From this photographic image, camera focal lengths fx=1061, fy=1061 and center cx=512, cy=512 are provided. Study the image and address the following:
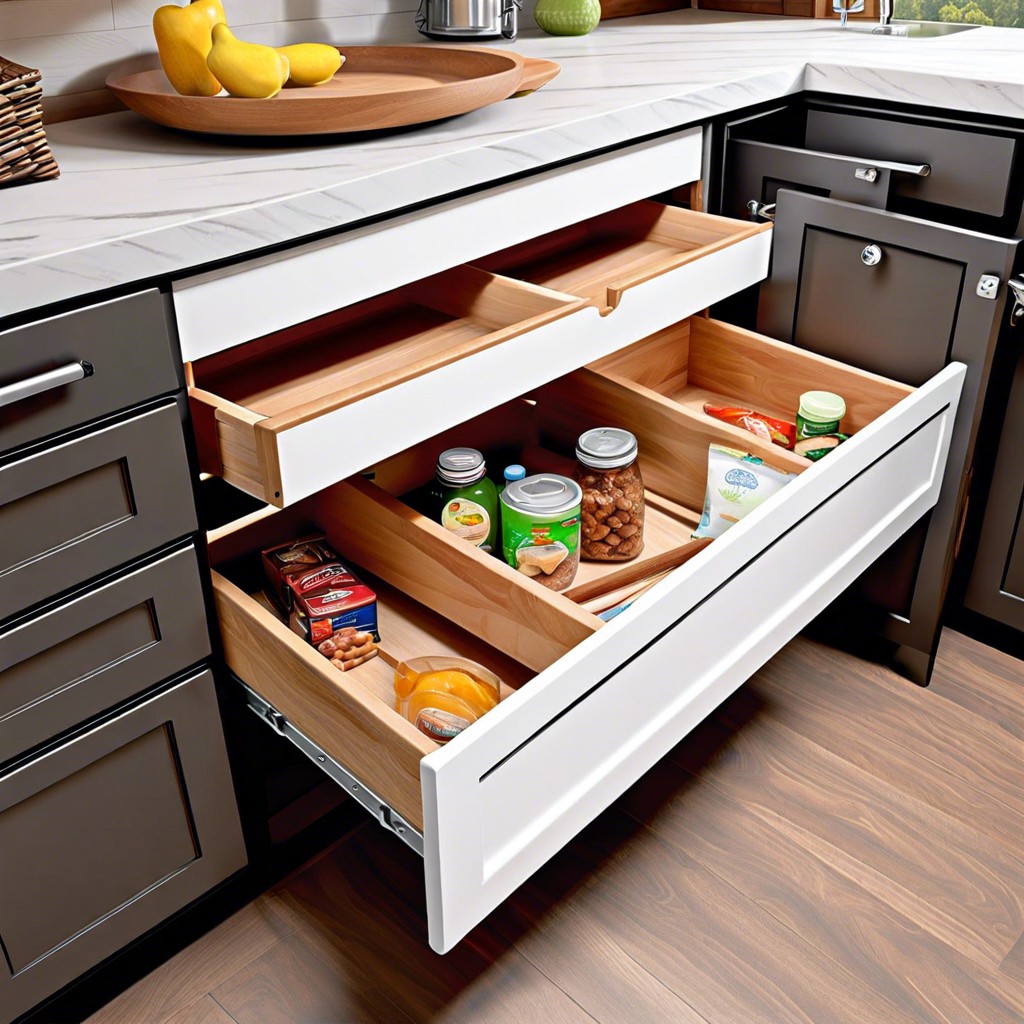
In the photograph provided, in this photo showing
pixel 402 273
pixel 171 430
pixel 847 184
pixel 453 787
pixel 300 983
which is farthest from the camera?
pixel 847 184

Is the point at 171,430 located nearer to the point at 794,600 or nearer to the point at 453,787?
the point at 453,787

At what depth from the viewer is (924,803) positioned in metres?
1.50

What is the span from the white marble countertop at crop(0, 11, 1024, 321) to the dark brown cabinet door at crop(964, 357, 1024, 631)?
44 centimetres

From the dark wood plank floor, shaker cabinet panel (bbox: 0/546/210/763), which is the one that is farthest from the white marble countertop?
the dark wood plank floor

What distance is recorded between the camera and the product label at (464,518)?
131 cm

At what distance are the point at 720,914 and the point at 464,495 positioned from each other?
24.5 inches

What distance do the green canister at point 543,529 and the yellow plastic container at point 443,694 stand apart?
18cm

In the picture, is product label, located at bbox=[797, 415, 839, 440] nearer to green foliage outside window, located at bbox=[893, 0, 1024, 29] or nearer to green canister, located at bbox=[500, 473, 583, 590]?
green canister, located at bbox=[500, 473, 583, 590]

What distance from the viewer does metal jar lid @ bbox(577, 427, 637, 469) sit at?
1360mm

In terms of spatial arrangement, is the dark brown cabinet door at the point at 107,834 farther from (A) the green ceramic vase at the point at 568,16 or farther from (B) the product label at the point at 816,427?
(A) the green ceramic vase at the point at 568,16

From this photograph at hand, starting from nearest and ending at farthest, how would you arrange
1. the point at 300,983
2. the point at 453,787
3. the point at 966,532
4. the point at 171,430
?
1. the point at 453,787
2. the point at 171,430
3. the point at 300,983
4. the point at 966,532

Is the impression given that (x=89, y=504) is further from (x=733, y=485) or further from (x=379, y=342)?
(x=733, y=485)

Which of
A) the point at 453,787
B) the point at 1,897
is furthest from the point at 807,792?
the point at 1,897

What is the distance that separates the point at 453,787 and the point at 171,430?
16.9 inches
